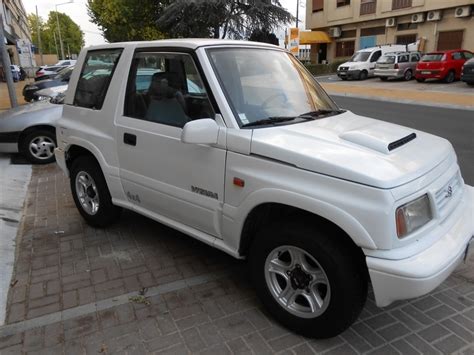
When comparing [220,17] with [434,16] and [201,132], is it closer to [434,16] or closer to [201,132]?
[434,16]

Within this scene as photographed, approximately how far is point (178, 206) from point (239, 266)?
853 mm

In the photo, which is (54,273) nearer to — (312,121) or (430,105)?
(312,121)

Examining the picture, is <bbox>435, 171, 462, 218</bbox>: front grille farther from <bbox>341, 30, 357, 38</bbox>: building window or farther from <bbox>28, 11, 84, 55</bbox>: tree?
<bbox>28, 11, 84, 55</bbox>: tree

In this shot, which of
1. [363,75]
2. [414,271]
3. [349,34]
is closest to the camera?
[414,271]

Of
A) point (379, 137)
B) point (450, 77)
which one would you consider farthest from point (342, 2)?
point (379, 137)

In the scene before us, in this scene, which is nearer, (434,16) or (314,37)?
(434,16)

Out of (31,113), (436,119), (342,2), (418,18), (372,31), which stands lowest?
(436,119)

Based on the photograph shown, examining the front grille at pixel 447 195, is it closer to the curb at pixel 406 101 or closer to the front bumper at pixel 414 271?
the front bumper at pixel 414 271

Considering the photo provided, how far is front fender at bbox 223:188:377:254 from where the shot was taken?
233 centimetres

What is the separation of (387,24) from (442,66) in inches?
555

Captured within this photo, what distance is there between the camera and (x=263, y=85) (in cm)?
331

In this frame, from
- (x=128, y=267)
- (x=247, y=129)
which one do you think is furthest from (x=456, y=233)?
(x=128, y=267)

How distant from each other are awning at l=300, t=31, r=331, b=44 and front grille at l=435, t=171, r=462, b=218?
40.8 meters

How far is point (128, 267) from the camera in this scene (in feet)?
12.5
